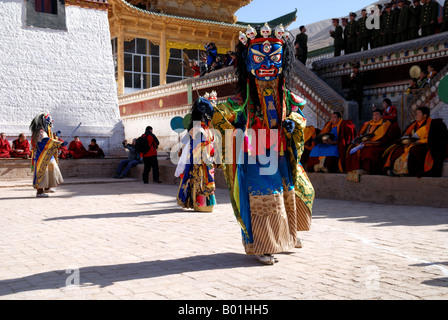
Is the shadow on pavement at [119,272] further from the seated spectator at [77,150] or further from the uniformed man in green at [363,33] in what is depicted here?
the seated spectator at [77,150]

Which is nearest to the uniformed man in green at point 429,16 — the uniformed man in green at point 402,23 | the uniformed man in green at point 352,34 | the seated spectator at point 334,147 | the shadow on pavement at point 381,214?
the uniformed man in green at point 402,23

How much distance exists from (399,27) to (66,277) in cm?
1240

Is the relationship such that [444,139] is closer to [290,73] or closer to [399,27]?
[290,73]

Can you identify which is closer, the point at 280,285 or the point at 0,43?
the point at 280,285

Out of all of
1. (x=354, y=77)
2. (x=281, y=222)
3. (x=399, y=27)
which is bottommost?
(x=281, y=222)

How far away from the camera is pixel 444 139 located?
329 inches

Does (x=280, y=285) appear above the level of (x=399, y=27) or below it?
below

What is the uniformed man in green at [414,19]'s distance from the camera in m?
13.4

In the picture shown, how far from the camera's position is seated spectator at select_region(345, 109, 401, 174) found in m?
9.29

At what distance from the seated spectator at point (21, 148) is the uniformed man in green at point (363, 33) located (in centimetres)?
1069

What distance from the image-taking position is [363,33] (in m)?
15.0

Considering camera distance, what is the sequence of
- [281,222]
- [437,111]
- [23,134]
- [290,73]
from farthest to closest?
1. [23,134]
2. [437,111]
3. [290,73]
4. [281,222]

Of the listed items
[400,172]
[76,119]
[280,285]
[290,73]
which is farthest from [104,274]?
[76,119]

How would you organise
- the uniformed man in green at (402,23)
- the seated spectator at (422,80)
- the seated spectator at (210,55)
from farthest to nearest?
the seated spectator at (210,55) → the uniformed man in green at (402,23) → the seated spectator at (422,80)
